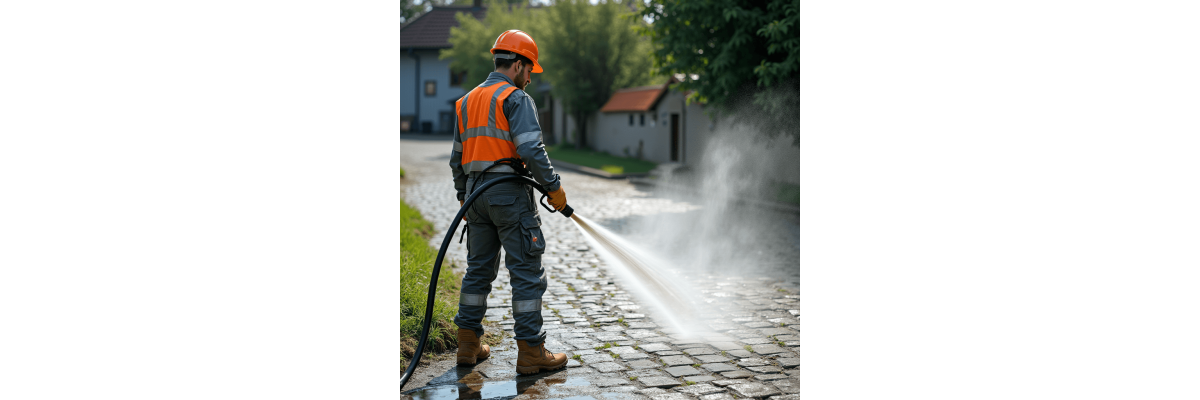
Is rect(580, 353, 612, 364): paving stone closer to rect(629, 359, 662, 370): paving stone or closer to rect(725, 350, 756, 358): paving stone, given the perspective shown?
rect(629, 359, 662, 370): paving stone

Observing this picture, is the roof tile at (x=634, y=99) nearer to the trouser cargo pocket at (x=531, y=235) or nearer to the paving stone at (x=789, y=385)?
the trouser cargo pocket at (x=531, y=235)

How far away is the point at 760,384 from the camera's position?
400 centimetres

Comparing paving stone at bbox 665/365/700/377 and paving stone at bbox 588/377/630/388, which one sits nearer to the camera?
paving stone at bbox 588/377/630/388

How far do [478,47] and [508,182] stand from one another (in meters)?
34.9

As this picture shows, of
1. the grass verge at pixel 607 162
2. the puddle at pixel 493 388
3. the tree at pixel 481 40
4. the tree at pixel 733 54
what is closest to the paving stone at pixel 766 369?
the puddle at pixel 493 388

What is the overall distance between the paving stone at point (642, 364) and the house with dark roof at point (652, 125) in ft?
55.9

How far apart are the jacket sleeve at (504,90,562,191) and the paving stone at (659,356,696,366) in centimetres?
114

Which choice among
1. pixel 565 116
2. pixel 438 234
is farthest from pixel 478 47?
pixel 438 234

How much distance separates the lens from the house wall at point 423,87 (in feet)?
169

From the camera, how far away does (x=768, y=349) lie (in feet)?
15.3

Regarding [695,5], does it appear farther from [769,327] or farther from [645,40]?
[645,40]

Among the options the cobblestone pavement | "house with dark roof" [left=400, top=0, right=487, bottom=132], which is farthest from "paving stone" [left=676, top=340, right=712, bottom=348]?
"house with dark roof" [left=400, top=0, right=487, bottom=132]

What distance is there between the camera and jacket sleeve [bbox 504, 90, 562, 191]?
3.99m

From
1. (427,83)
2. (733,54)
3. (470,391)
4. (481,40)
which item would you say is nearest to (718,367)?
(470,391)
